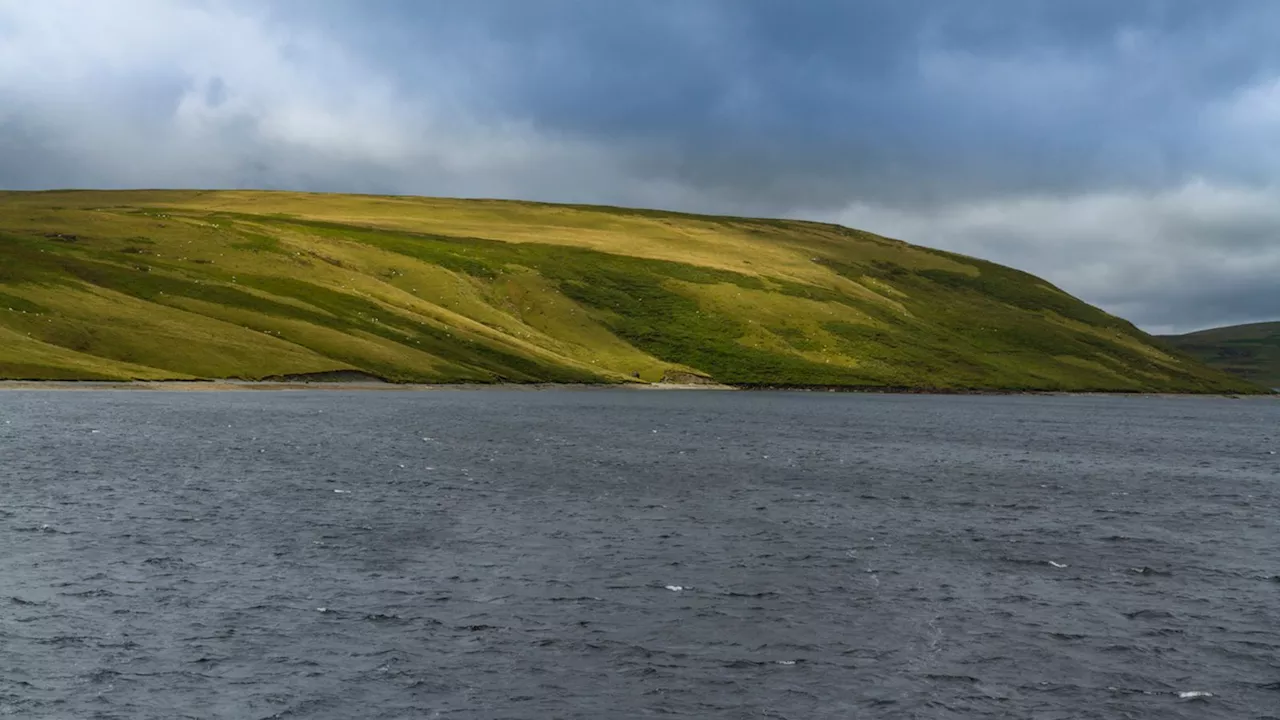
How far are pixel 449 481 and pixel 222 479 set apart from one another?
15.7 metres

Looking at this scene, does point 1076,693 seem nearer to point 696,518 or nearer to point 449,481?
point 696,518

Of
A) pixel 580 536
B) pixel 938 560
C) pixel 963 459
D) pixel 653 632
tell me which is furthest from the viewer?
pixel 963 459

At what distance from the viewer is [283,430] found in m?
122

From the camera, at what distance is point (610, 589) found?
4684 cm

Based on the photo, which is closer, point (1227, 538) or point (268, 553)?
Answer: point (268, 553)

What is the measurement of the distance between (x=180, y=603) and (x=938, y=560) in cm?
3501

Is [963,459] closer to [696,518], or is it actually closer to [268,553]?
[696,518]

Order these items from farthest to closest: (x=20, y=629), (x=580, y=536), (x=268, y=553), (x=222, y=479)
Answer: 1. (x=222, y=479)
2. (x=580, y=536)
3. (x=268, y=553)
4. (x=20, y=629)

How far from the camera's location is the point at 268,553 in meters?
52.2

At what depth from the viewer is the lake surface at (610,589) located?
33656 millimetres

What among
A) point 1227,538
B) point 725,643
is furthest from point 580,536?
point 1227,538

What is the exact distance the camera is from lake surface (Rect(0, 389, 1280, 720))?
33656mm

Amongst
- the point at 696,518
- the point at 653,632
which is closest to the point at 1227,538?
the point at 696,518

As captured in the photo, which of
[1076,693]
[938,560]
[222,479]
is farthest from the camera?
[222,479]
